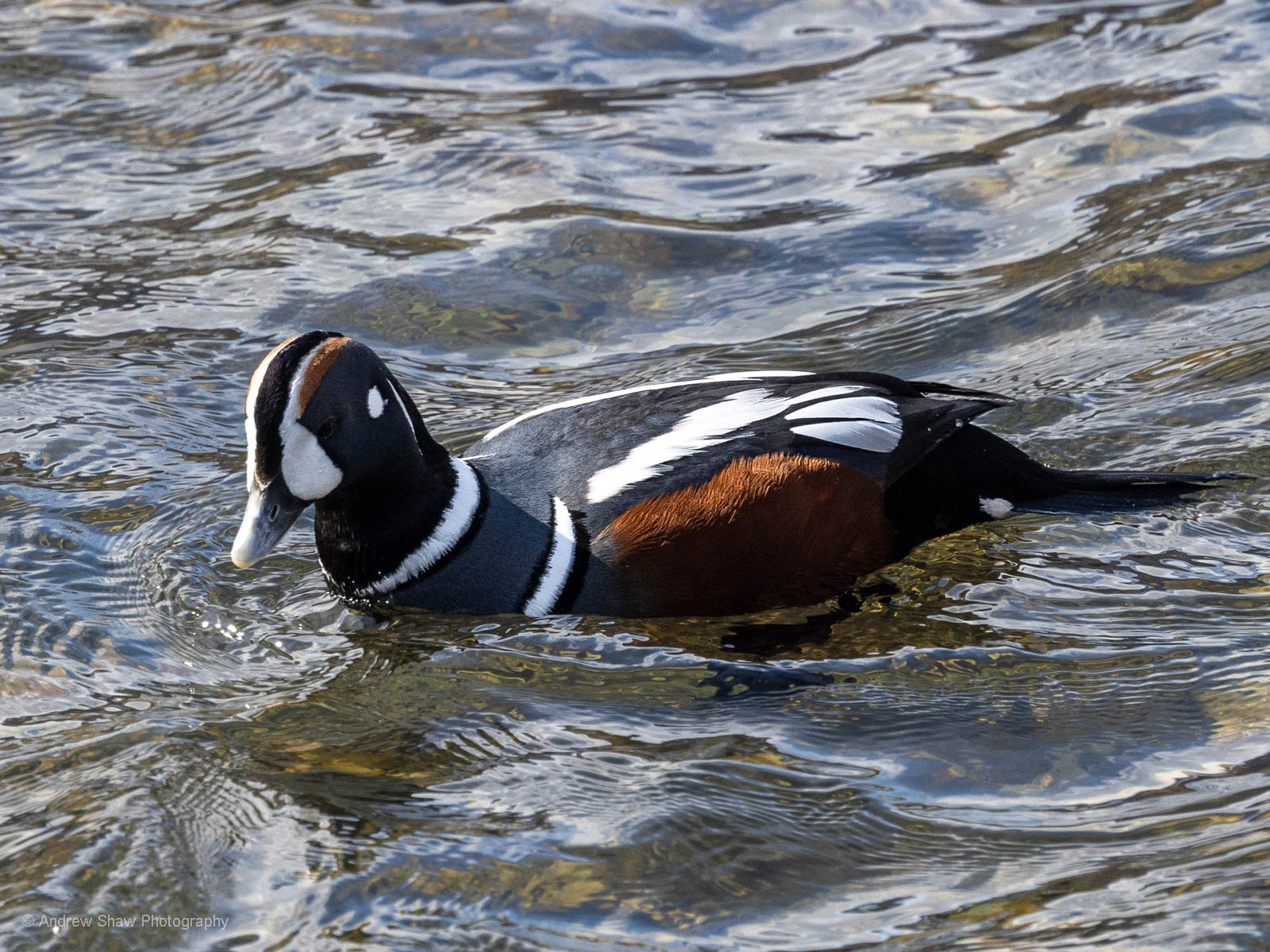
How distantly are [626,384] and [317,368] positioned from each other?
7.71 feet

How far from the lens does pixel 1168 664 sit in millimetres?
4711

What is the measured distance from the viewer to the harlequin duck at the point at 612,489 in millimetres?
4801

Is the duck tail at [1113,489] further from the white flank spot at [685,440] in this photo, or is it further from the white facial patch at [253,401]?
the white facial patch at [253,401]

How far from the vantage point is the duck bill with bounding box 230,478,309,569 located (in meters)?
4.70

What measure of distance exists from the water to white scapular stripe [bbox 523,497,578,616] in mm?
77

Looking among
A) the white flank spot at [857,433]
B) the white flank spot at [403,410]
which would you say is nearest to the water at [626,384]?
the white flank spot at [857,433]

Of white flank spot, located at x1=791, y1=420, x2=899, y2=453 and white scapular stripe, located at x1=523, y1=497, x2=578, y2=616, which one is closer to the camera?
white scapular stripe, located at x1=523, y1=497, x2=578, y2=616

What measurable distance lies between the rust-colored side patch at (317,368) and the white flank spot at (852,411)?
1.54 metres

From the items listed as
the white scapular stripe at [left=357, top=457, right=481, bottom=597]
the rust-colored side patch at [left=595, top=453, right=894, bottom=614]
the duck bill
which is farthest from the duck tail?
the duck bill

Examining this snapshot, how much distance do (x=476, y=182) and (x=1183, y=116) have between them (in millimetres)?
4215

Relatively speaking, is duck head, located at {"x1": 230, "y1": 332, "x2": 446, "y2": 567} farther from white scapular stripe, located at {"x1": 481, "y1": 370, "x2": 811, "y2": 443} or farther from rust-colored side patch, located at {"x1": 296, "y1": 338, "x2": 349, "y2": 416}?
white scapular stripe, located at {"x1": 481, "y1": 370, "x2": 811, "y2": 443}

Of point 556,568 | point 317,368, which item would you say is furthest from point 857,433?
point 317,368

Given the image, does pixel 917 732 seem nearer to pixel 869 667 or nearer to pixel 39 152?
pixel 869 667

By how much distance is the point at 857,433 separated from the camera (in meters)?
5.16
